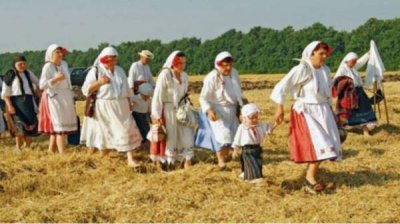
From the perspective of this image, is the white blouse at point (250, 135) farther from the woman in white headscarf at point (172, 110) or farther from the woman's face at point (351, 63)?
the woman's face at point (351, 63)

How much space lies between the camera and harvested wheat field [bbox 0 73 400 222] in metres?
6.50

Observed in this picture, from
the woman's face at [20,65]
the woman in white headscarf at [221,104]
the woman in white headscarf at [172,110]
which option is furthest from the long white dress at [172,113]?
the woman's face at [20,65]

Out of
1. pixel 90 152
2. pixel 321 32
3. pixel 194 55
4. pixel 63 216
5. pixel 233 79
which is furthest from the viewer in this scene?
pixel 194 55

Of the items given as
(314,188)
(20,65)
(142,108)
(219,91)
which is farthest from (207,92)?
(20,65)

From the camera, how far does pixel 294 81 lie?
7387 mm

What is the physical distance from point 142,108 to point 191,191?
3331mm

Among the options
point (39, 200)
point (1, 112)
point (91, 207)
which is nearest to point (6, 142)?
point (1, 112)

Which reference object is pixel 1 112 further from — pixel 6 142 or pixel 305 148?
pixel 305 148

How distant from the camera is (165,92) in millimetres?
8750

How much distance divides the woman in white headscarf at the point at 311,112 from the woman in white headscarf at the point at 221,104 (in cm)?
135

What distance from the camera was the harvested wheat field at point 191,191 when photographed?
6.50 metres

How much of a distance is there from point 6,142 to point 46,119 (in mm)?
2527

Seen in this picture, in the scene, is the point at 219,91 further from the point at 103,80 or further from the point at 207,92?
the point at 103,80

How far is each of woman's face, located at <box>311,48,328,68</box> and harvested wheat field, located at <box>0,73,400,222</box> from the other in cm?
144
